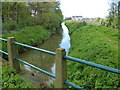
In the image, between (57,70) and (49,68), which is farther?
(49,68)

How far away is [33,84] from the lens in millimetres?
2307

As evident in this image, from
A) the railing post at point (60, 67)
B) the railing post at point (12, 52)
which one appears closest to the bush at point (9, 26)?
the railing post at point (12, 52)

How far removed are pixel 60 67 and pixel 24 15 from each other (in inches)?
526

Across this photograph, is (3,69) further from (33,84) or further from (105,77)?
(105,77)

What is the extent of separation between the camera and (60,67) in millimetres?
1671

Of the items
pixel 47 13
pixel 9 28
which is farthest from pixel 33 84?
pixel 47 13

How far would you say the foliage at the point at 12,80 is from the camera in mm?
2218

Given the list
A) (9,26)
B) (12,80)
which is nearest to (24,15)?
(9,26)

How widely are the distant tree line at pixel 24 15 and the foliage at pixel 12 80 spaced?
8.14 meters

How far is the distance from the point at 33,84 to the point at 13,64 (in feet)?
2.36

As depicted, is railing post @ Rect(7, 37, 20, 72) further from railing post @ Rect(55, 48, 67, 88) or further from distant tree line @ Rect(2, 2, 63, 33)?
distant tree line @ Rect(2, 2, 63, 33)

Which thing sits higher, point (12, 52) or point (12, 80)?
point (12, 52)

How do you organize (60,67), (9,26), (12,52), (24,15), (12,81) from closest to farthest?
1. (60,67)
2. (12,81)
3. (12,52)
4. (9,26)
5. (24,15)

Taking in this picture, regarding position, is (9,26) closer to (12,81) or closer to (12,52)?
(12,52)
